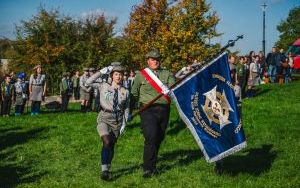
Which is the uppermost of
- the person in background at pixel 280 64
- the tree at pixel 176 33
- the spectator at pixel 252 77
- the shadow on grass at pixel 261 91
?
the tree at pixel 176 33

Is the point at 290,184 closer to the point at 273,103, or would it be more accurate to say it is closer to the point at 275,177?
the point at 275,177

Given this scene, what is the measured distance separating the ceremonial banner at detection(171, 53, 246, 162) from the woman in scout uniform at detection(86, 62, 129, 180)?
124 centimetres

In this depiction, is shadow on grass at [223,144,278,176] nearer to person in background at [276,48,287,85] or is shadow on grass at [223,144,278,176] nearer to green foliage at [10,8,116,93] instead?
person in background at [276,48,287,85]

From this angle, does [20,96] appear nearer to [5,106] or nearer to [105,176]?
[5,106]

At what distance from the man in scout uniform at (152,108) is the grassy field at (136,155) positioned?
43 centimetres

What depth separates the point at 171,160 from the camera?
36.3 ft

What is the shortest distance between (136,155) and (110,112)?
2.73 m

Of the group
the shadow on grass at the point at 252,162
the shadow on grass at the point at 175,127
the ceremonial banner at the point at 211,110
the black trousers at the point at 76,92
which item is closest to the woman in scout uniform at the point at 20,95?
the black trousers at the point at 76,92

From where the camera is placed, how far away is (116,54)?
38.6 metres

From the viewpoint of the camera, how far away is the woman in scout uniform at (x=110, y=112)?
9.28 m

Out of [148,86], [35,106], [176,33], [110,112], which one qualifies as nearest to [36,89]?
[35,106]

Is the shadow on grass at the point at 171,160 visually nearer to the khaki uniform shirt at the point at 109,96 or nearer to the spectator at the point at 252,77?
the khaki uniform shirt at the point at 109,96

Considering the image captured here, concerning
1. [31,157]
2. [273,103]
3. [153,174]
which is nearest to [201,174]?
[153,174]

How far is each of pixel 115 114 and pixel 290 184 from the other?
11.3 ft
